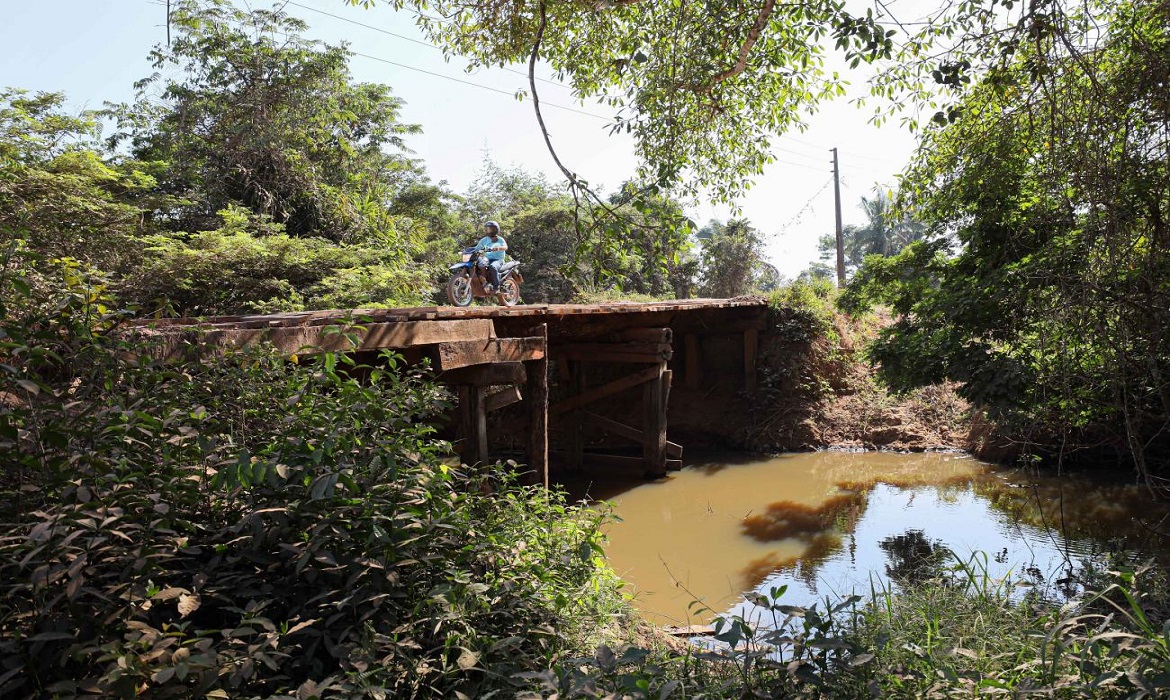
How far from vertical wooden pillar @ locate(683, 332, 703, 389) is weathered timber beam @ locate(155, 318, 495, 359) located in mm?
8894

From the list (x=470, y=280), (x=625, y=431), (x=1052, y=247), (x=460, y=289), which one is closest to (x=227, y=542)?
(x=1052, y=247)

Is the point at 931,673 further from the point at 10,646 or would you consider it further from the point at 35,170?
the point at 35,170

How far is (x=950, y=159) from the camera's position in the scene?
568cm

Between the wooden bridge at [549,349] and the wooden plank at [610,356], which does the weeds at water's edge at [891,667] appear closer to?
the wooden bridge at [549,349]

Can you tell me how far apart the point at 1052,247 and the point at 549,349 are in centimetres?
681

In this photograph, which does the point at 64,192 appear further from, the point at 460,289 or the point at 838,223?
the point at 838,223

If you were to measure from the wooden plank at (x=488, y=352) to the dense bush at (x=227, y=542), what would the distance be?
7.05ft

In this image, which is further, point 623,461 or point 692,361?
point 692,361

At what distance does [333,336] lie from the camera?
4.27 meters

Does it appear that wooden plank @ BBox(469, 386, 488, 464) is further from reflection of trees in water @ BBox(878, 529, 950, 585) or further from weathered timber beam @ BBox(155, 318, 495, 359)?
reflection of trees in water @ BBox(878, 529, 950, 585)

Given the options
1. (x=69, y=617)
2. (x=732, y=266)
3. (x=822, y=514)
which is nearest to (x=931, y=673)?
(x=69, y=617)

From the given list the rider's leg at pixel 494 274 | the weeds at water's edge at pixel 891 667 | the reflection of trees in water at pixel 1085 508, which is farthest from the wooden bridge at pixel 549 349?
the reflection of trees in water at pixel 1085 508

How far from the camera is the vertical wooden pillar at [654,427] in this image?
10797 millimetres

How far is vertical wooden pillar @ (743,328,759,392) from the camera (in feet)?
46.3
